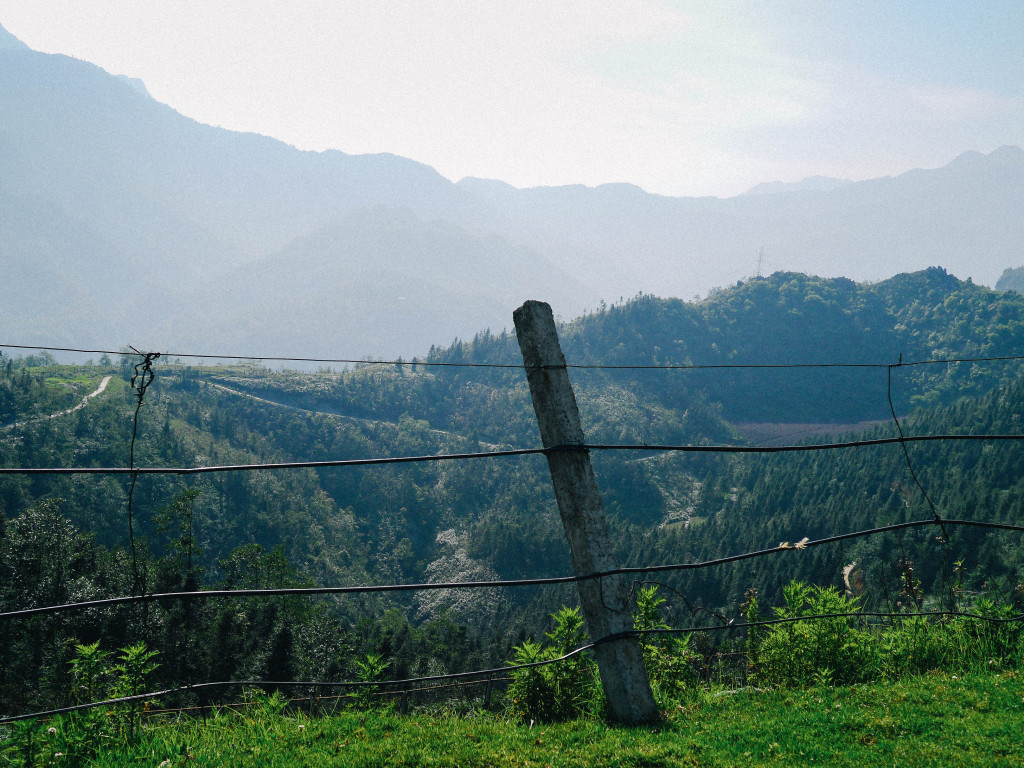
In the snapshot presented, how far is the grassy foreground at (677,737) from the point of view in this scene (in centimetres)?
454

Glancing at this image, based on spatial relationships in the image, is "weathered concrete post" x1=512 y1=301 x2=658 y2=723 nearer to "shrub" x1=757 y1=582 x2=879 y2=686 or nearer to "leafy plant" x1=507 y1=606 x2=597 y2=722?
"leafy plant" x1=507 y1=606 x2=597 y2=722

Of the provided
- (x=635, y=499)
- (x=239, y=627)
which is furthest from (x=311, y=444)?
(x=239, y=627)

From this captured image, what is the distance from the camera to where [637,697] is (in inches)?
187

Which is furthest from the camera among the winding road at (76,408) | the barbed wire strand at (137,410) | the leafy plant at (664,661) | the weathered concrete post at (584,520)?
the winding road at (76,408)

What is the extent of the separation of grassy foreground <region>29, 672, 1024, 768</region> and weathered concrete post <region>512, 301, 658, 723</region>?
1.28ft

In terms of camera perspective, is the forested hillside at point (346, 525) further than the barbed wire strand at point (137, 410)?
Yes

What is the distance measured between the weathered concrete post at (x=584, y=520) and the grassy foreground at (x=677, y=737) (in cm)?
39

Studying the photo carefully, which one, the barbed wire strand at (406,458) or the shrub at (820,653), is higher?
the barbed wire strand at (406,458)

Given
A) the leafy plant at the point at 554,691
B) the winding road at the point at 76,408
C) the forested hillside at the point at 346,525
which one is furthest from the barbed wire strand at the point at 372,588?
the winding road at the point at 76,408

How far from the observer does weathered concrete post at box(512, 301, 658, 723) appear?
14.7 feet

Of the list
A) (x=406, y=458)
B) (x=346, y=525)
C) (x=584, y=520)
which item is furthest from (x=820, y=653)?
(x=346, y=525)

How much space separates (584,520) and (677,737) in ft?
5.88

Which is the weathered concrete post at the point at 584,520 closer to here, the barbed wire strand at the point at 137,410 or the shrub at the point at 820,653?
the barbed wire strand at the point at 137,410

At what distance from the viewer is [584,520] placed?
455 centimetres
